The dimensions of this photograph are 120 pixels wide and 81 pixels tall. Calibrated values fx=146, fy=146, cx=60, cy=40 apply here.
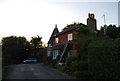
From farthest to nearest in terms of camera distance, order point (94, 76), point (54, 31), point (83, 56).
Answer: point (54, 31) → point (83, 56) → point (94, 76)

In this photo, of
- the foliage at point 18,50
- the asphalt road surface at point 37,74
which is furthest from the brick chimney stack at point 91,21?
the foliage at point 18,50

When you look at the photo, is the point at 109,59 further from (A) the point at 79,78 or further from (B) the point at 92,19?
(B) the point at 92,19

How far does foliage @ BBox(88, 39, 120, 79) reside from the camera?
10.6 meters

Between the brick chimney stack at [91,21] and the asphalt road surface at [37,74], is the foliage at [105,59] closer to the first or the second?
the asphalt road surface at [37,74]

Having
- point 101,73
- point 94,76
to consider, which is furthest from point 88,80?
point 101,73

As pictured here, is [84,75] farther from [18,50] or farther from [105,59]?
[18,50]

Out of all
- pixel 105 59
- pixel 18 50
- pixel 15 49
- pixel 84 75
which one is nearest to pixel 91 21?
pixel 84 75

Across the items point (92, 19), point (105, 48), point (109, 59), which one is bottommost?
point (109, 59)

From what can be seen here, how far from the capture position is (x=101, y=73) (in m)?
12.0

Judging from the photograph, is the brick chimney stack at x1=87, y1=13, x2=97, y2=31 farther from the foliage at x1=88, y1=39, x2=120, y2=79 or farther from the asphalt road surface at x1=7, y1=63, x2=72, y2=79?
the foliage at x1=88, y1=39, x2=120, y2=79

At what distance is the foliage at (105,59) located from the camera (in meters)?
10.6

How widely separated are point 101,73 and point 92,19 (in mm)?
17912

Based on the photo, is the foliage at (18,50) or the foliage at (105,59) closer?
the foliage at (105,59)

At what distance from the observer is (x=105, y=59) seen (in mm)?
11609
